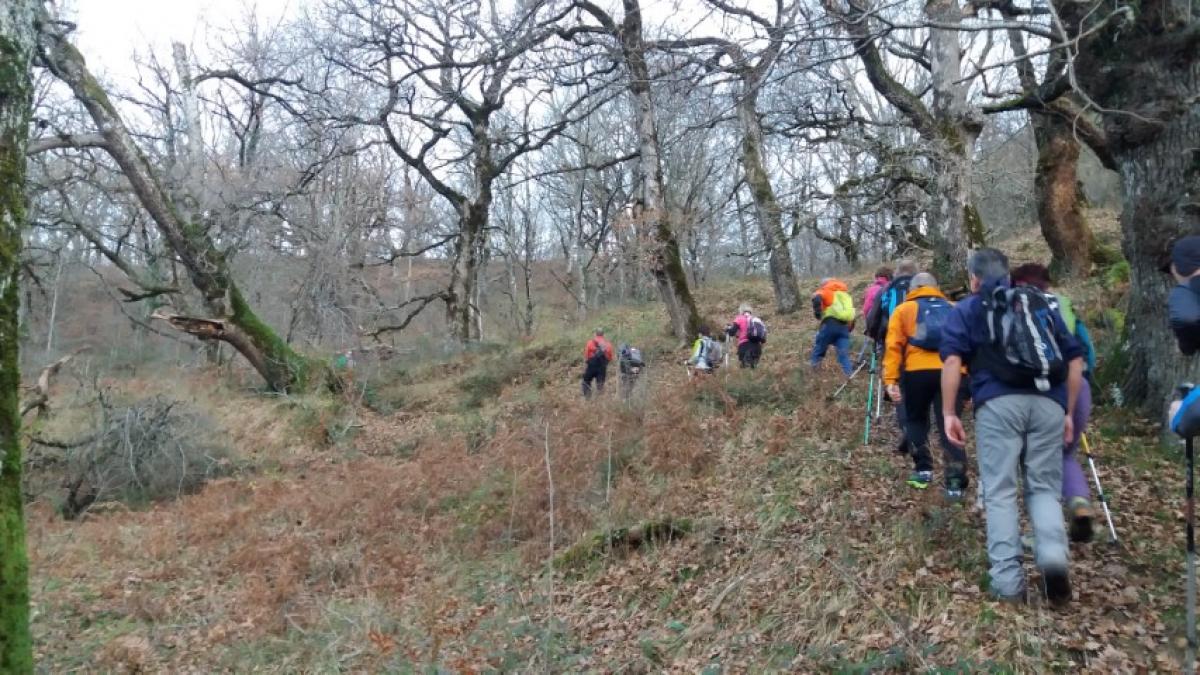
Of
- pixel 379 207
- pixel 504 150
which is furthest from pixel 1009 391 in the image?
pixel 379 207

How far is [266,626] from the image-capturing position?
7.09 metres

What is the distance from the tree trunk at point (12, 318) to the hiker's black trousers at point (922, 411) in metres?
6.15

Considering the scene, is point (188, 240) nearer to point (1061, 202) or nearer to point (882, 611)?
point (882, 611)

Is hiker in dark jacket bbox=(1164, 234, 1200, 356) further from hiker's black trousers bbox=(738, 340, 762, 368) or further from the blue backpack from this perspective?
hiker's black trousers bbox=(738, 340, 762, 368)

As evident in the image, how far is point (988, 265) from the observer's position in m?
4.46

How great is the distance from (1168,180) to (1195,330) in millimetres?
2619

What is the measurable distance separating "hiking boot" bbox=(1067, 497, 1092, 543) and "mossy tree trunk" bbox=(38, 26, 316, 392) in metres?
15.3

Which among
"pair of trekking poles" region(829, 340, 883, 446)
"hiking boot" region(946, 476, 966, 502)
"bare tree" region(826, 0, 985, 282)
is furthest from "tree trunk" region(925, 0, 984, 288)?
"hiking boot" region(946, 476, 966, 502)

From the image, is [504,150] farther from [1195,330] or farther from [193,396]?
[1195,330]

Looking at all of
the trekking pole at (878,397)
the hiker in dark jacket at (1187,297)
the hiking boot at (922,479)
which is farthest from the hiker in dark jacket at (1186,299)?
the trekking pole at (878,397)

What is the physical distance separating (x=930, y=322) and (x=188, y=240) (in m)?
14.9

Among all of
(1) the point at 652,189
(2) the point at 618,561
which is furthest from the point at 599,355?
(2) the point at 618,561

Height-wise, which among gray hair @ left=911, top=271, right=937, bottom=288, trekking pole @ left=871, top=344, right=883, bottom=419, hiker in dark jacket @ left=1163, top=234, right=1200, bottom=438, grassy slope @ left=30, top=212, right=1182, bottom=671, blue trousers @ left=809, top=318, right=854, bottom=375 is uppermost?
gray hair @ left=911, top=271, right=937, bottom=288

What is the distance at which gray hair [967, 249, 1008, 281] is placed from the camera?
175 inches
